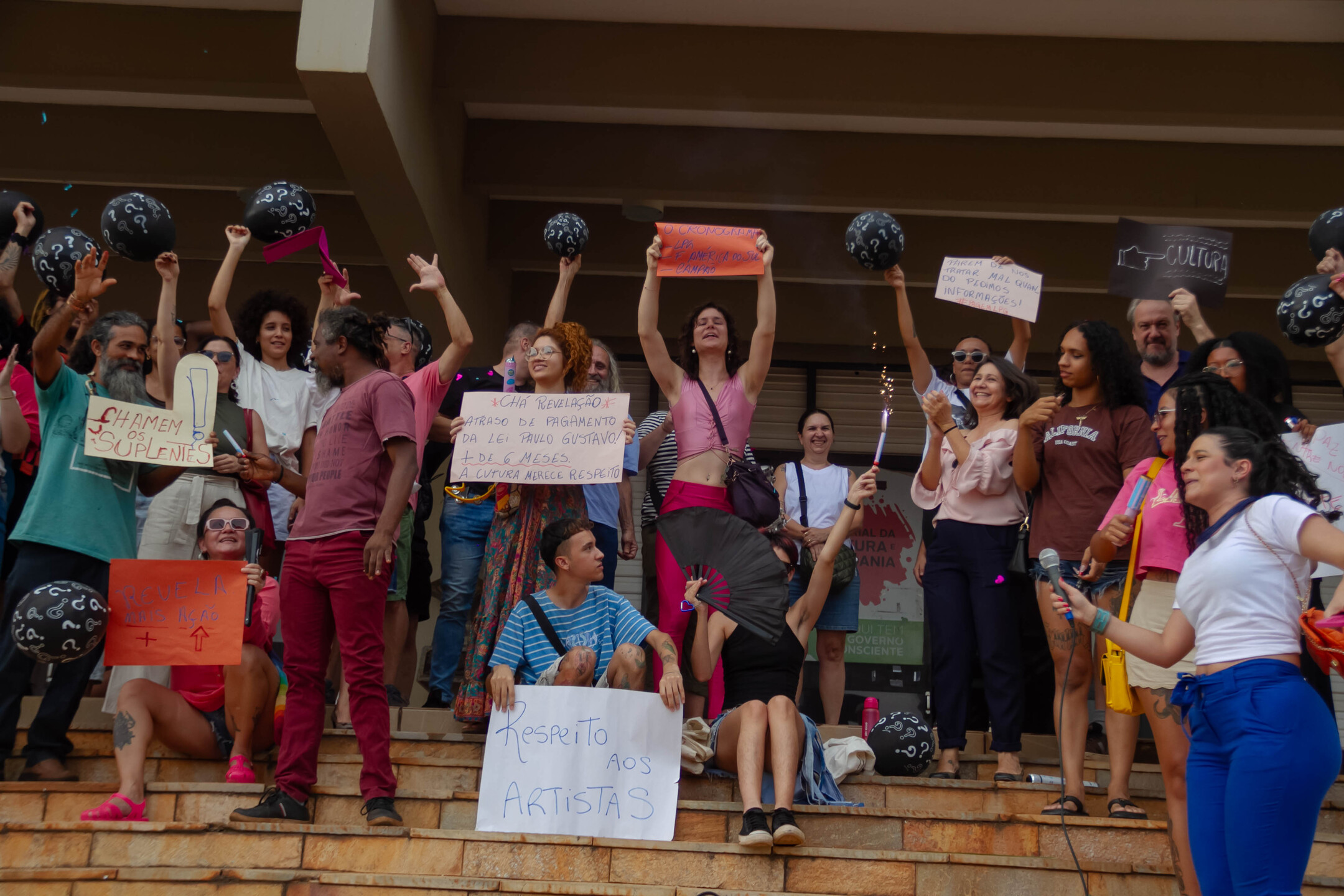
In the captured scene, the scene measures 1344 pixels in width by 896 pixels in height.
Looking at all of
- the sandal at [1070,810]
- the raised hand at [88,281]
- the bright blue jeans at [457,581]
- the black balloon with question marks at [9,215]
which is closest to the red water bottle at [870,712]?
the sandal at [1070,810]

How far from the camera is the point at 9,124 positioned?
8.81 m

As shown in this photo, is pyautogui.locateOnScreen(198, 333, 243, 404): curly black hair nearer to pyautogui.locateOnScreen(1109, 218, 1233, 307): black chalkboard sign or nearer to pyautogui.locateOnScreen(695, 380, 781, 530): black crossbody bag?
pyautogui.locateOnScreen(695, 380, 781, 530): black crossbody bag

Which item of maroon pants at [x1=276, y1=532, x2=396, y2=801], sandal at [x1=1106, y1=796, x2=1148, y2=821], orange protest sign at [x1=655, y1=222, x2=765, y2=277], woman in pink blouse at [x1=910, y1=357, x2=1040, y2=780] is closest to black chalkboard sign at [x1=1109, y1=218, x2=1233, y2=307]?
woman in pink blouse at [x1=910, y1=357, x2=1040, y2=780]

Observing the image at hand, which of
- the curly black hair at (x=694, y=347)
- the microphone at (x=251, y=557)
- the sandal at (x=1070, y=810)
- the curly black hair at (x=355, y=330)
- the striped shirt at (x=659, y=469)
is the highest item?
the curly black hair at (x=694, y=347)

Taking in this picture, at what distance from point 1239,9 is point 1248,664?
581 cm

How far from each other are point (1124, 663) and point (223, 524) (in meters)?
3.51

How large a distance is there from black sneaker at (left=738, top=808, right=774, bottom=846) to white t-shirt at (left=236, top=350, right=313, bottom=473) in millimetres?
2852

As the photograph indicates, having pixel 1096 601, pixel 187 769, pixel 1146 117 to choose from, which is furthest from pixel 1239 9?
pixel 187 769

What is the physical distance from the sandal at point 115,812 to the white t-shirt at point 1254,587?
11.6 feet

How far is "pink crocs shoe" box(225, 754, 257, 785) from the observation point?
4633 millimetres

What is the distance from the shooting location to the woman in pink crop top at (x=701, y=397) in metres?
5.09

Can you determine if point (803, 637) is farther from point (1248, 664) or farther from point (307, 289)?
point (307, 289)

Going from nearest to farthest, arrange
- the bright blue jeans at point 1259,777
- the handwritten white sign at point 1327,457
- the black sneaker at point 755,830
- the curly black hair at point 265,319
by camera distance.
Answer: the bright blue jeans at point 1259,777 < the black sneaker at point 755,830 < the handwritten white sign at point 1327,457 < the curly black hair at point 265,319

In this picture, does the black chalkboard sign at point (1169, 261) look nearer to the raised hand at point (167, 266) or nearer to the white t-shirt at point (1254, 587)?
the white t-shirt at point (1254, 587)
